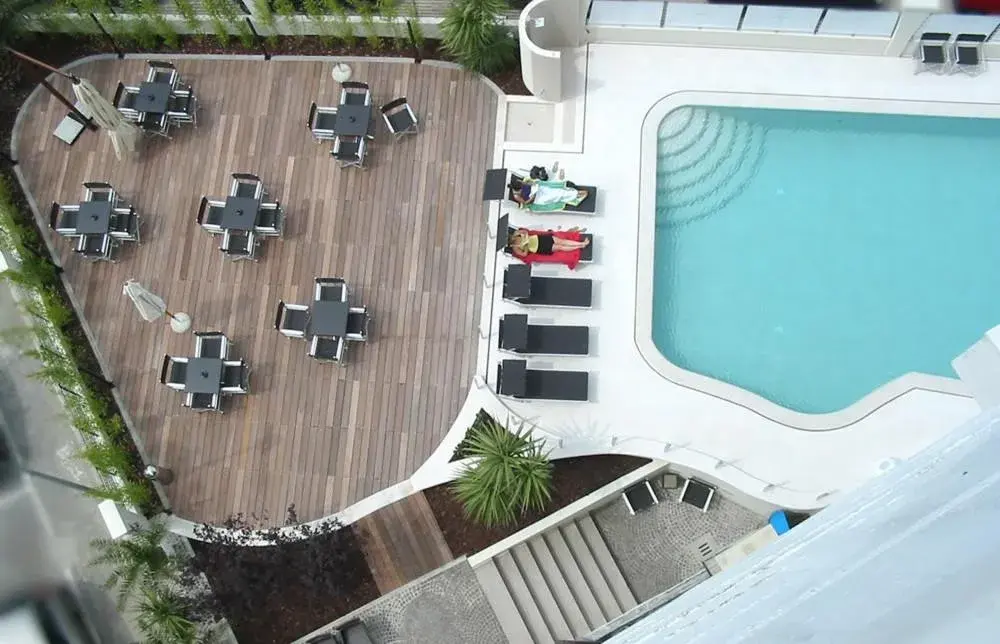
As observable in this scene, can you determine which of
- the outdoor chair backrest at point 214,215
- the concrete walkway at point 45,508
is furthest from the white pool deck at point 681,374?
the concrete walkway at point 45,508

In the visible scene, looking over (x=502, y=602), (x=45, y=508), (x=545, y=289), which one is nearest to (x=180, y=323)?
(x=45, y=508)

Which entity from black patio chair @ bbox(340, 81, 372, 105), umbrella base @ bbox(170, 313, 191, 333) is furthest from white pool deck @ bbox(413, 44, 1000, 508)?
umbrella base @ bbox(170, 313, 191, 333)

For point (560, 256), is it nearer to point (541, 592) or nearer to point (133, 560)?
point (541, 592)

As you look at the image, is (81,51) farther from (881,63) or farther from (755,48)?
(881,63)

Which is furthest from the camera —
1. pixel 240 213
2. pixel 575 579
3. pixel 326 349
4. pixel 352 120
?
pixel 352 120

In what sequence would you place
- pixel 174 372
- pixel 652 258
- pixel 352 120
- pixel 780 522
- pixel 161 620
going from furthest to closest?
pixel 352 120 < pixel 652 258 < pixel 174 372 < pixel 780 522 < pixel 161 620

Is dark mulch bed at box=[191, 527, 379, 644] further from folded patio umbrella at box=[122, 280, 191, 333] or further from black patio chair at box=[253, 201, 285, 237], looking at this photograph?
black patio chair at box=[253, 201, 285, 237]

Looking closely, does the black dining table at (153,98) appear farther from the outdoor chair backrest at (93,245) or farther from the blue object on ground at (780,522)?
the blue object on ground at (780,522)
